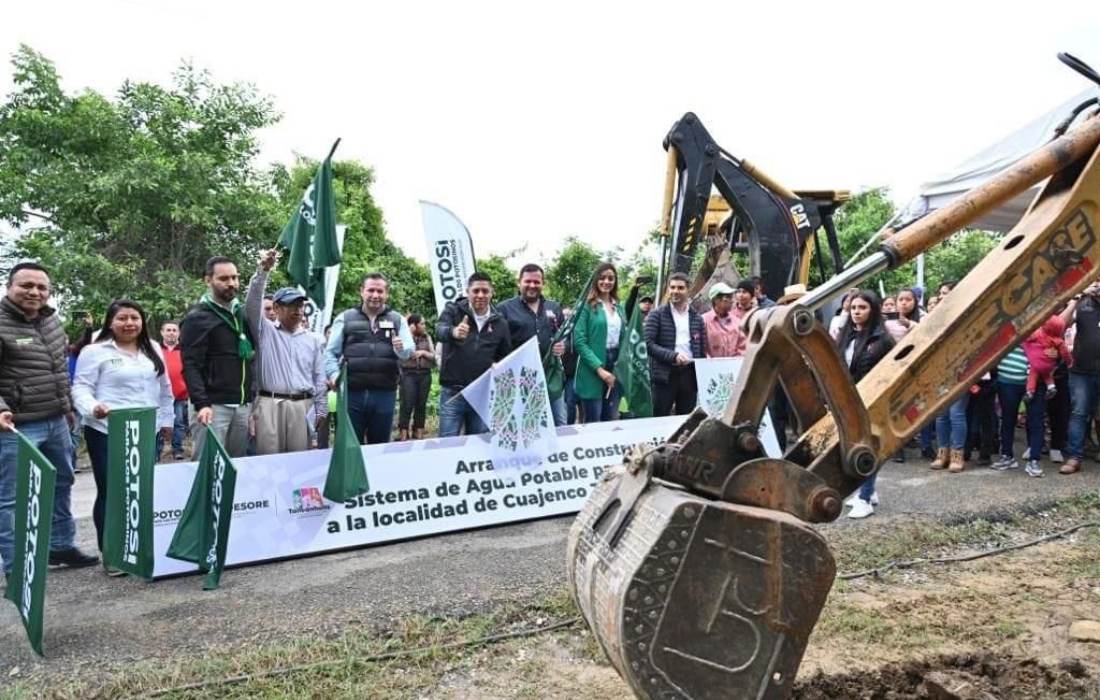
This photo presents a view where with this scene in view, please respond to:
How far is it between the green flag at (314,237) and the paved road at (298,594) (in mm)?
2410

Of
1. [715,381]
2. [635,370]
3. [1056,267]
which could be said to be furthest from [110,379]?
[1056,267]

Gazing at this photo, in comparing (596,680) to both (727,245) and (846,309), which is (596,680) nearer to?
(846,309)

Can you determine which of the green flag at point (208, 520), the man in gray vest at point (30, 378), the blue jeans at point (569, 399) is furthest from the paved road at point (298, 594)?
the blue jeans at point (569, 399)

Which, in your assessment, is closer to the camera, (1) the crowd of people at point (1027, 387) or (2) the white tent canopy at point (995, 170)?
(1) the crowd of people at point (1027, 387)

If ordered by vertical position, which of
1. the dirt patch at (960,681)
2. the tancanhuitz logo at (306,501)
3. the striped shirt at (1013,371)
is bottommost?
the dirt patch at (960,681)

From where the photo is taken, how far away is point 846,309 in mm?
7066

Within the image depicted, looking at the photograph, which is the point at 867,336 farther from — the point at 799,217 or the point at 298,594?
the point at 298,594

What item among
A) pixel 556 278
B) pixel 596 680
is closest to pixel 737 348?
pixel 596 680

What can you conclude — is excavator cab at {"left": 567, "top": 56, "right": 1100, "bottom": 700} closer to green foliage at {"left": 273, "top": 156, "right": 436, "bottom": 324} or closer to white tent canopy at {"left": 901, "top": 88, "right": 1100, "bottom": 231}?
white tent canopy at {"left": 901, "top": 88, "right": 1100, "bottom": 231}

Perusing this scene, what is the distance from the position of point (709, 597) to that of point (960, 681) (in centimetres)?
167

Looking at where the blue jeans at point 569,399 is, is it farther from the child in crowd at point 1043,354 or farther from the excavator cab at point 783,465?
the excavator cab at point 783,465

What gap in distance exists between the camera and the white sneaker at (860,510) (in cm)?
553

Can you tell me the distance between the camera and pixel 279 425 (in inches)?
204

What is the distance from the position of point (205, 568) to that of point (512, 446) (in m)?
2.24
